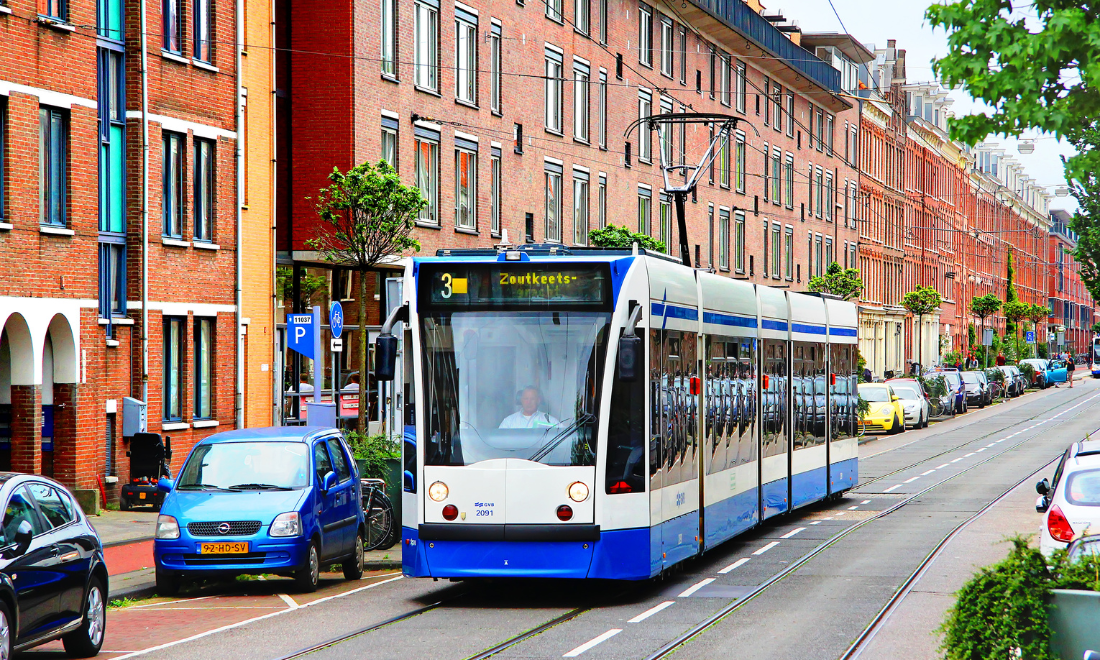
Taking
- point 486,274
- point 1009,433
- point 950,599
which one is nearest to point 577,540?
point 486,274

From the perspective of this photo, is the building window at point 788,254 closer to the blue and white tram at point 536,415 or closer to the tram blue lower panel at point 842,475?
the tram blue lower panel at point 842,475

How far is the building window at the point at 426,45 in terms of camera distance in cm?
3316

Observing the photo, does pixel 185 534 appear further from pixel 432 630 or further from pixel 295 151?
pixel 295 151

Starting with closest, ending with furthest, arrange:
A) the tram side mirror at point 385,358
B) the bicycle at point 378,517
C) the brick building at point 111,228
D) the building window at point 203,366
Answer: the tram side mirror at point 385,358
the bicycle at point 378,517
the brick building at point 111,228
the building window at point 203,366

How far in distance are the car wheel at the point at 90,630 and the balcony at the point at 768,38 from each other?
41.2m

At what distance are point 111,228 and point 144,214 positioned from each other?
23.2 inches

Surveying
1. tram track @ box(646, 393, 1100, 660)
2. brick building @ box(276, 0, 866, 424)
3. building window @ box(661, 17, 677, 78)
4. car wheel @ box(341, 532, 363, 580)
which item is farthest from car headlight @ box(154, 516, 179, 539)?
building window @ box(661, 17, 677, 78)

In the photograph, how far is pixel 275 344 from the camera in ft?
97.2

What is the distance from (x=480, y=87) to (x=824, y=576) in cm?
2212

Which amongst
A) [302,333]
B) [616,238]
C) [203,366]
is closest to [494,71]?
[616,238]

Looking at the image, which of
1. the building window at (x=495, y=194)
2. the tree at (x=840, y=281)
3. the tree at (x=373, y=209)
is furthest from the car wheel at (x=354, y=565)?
the tree at (x=840, y=281)

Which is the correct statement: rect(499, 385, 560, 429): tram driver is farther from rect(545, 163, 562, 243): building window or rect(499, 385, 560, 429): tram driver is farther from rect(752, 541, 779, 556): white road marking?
rect(545, 163, 562, 243): building window

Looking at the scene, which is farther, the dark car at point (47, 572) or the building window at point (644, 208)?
the building window at point (644, 208)

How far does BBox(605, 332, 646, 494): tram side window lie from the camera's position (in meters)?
13.1
